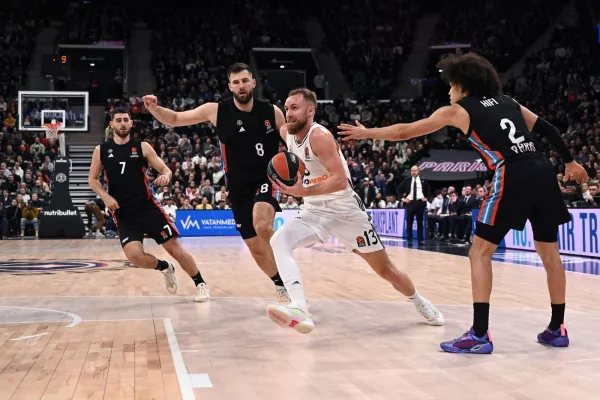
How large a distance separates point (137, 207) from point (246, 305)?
1573 mm

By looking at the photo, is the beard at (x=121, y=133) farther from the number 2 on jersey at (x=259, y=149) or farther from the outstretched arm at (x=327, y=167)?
the outstretched arm at (x=327, y=167)

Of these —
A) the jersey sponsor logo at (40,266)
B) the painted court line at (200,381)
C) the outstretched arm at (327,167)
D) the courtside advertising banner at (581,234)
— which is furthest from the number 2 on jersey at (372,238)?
the courtside advertising banner at (581,234)

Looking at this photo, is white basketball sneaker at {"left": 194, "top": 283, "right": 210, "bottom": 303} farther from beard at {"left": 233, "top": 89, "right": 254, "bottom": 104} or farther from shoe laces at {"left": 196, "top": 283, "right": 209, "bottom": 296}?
beard at {"left": 233, "top": 89, "right": 254, "bottom": 104}

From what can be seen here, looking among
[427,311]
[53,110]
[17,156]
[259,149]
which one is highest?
[53,110]

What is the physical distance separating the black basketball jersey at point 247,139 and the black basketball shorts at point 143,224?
1169 mm

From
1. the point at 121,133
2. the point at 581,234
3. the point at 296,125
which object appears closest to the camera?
the point at 296,125

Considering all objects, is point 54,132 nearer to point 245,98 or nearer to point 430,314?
point 245,98

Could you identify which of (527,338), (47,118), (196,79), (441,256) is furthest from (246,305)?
(196,79)

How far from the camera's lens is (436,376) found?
12.6ft

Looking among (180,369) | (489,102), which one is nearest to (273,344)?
(180,369)

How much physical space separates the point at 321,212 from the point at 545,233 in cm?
158

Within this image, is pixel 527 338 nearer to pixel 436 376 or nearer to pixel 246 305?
pixel 436 376

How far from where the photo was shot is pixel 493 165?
476 cm

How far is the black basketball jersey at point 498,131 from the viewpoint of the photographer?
461 centimetres
